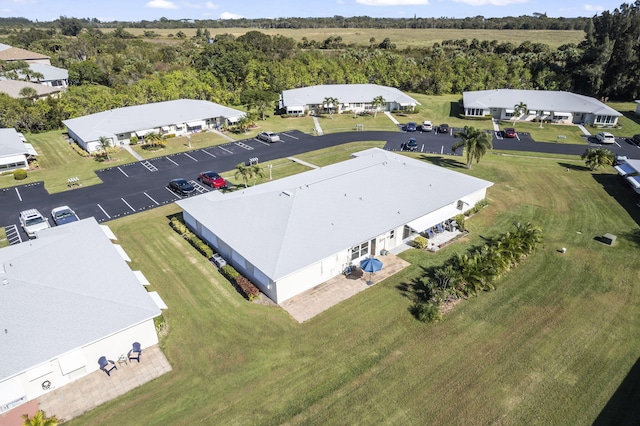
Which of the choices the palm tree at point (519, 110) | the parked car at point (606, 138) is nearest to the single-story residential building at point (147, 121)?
the palm tree at point (519, 110)

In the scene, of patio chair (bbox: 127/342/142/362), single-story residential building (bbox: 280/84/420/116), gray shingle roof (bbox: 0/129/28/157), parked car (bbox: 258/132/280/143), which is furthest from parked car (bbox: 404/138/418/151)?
gray shingle roof (bbox: 0/129/28/157)

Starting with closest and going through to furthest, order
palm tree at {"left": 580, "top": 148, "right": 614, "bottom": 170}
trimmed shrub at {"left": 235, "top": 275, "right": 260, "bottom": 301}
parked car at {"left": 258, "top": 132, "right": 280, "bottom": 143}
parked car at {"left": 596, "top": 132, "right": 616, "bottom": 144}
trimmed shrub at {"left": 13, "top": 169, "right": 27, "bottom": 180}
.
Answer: trimmed shrub at {"left": 235, "top": 275, "right": 260, "bottom": 301}, trimmed shrub at {"left": 13, "top": 169, "right": 27, "bottom": 180}, palm tree at {"left": 580, "top": 148, "right": 614, "bottom": 170}, parked car at {"left": 596, "top": 132, "right": 616, "bottom": 144}, parked car at {"left": 258, "top": 132, "right": 280, "bottom": 143}

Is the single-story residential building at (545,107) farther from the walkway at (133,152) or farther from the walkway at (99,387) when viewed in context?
the walkway at (99,387)

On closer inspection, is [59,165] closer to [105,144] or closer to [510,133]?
[105,144]

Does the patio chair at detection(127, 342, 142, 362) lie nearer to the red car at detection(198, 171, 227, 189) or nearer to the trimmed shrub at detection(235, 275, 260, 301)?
the trimmed shrub at detection(235, 275, 260, 301)

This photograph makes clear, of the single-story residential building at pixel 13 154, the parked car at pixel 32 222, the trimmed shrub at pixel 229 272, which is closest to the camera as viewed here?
the trimmed shrub at pixel 229 272

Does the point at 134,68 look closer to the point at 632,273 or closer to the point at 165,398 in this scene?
the point at 165,398
